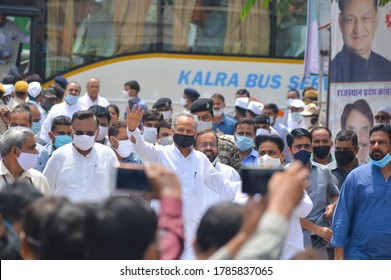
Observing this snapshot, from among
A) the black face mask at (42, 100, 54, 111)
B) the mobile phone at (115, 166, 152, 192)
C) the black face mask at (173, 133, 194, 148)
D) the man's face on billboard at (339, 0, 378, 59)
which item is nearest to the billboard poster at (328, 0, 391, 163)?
the man's face on billboard at (339, 0, 378, 59)

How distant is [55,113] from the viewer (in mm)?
13695

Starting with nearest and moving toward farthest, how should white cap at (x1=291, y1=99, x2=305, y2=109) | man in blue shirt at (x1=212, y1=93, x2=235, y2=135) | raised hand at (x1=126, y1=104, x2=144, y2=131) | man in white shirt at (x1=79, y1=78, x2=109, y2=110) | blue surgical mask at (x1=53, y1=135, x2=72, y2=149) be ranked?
raised hand at (x1=126, y1=104, x2=144, y2=131) → blue surgical mask at (x1=53, y1=135, x2=72, y2=149) → man in blue shirt at (x1=212, y1=93, x2=235, y2=135) → man in white shirt at (x1=79, y1=78, x2=109, y2=110) → white cap at (x1=291, y1=99, x2=305, y2=109)

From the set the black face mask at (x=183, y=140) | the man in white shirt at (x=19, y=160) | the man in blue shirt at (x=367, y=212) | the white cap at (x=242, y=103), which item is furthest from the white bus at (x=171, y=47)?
the man in white shirt at (x=19, y=160)

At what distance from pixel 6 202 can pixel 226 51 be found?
47.9 ft

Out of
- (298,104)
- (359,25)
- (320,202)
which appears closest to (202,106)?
(359,25)

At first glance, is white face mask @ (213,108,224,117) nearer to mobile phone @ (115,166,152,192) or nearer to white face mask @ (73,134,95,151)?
white face mask @ (73,134,95,151)

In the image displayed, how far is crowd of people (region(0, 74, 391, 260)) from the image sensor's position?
4.14 meters

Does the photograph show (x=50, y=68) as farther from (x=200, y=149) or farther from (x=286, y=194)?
(x=286, y=194)

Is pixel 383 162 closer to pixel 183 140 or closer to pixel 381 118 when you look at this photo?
pixel 183 140

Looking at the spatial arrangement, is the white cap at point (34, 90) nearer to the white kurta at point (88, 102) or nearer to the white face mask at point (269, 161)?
the white kurta at point (88, 102)

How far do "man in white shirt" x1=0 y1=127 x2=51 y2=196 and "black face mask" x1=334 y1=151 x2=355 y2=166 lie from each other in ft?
10.7

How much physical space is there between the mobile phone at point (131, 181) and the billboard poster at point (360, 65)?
26.2 ft

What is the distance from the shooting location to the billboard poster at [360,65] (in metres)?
12.5

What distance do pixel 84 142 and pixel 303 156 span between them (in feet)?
6.93
